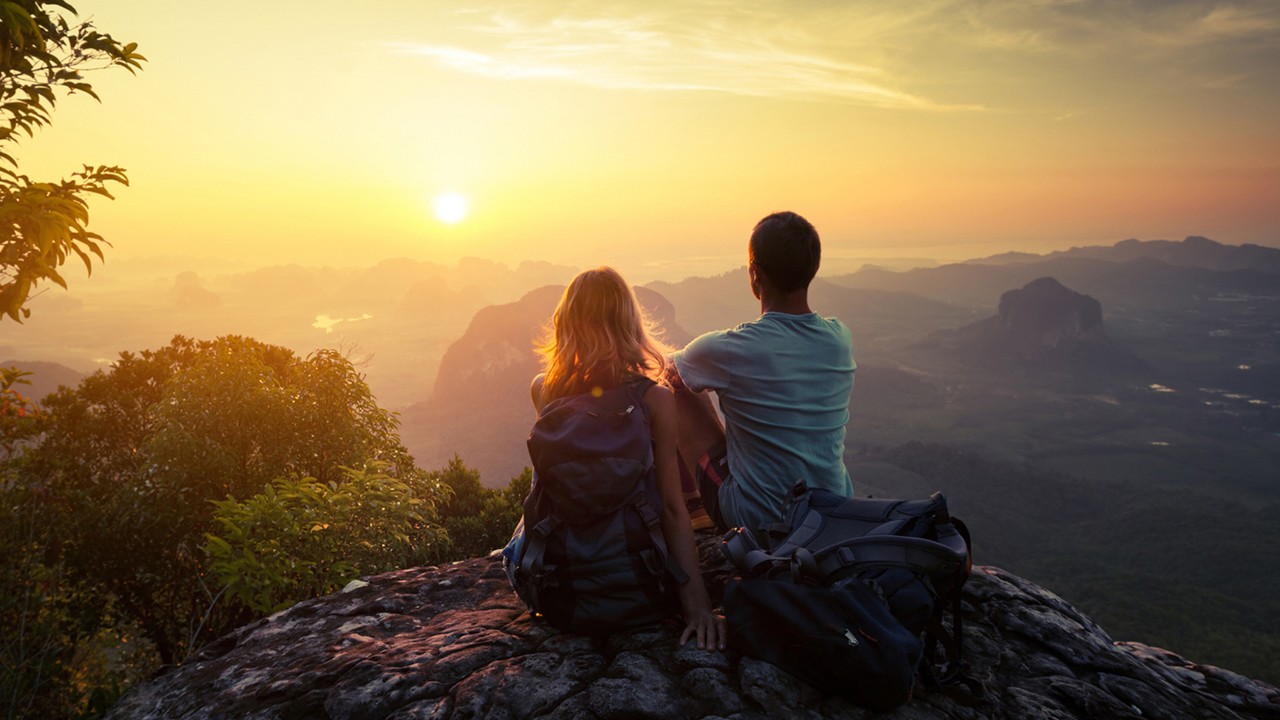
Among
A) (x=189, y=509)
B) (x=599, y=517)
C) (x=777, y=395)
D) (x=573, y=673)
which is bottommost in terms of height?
(x=189, y=509)

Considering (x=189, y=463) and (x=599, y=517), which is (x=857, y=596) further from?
(x=189, y=463)

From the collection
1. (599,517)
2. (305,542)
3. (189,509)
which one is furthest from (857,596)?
(189,509)

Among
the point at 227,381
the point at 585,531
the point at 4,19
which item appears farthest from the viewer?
the point at 227,381

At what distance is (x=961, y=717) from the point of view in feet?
Answer: 12.9

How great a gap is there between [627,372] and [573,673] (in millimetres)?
2001

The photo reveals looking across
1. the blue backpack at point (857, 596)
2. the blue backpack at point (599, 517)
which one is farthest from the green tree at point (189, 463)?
the blue backpack at point (857, 596)

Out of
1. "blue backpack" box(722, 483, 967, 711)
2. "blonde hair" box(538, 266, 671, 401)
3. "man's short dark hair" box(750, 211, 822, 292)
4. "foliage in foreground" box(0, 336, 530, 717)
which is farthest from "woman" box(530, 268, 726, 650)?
"foliage in foreground" box(0, 336, 530, 717)

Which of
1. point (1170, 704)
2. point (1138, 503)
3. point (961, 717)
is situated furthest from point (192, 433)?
point (1138, 503)

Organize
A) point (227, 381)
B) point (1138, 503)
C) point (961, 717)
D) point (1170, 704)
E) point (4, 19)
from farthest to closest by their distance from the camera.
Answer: point (1138, 503) → point (227, 381) → point (4, 19) → point (1170, 704) → point (961, 717)

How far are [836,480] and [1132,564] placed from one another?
151720 millimetres

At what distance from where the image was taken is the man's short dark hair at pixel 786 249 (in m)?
4.61

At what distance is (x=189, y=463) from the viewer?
12188 millimetres

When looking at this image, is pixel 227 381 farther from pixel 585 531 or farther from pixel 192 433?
pixel 585 531

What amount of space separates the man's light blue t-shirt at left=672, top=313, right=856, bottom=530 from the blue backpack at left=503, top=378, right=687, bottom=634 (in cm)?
62
